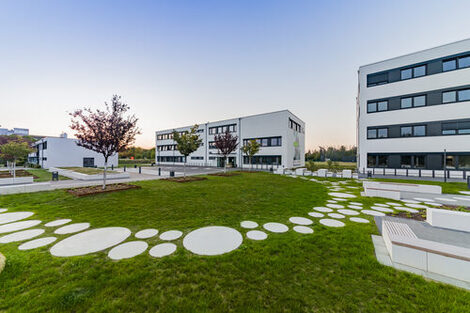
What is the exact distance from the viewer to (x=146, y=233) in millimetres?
4652

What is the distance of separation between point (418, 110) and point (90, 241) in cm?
2978

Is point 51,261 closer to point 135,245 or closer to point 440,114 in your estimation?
point 135,245

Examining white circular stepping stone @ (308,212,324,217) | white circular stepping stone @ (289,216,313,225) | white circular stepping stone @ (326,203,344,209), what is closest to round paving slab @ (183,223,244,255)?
white circular stepping stone @ (289,216,313,225)

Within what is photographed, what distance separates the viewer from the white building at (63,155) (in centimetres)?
3138

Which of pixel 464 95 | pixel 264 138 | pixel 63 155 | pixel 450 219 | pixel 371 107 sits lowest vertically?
pixel 450 219

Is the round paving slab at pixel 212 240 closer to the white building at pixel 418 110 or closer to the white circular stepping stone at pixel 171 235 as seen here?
the white circular stepping stone at pixel 171 235

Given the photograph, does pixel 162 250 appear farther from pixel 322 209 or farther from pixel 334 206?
pixel 334 206

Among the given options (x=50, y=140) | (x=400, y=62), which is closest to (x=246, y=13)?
(x=400, y=62)

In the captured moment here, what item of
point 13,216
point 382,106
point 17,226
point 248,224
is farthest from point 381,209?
point 382,106

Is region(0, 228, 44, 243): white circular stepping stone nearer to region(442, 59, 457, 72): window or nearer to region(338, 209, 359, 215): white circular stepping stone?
region(338, 209, 359, 215): white circular stepping stone

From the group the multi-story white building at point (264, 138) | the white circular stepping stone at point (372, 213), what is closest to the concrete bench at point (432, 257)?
the white circular stepping stone at point (372, 213)

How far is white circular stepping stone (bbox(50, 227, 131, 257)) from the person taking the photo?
371 centimetres

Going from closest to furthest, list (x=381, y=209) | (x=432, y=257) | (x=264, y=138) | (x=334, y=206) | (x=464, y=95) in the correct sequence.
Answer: (x=432, y=257) → (x=381, y=209) → (x=334, y=206) → (x=464, y=95) → (x=264, y=138)

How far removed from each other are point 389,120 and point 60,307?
94.8 feet
